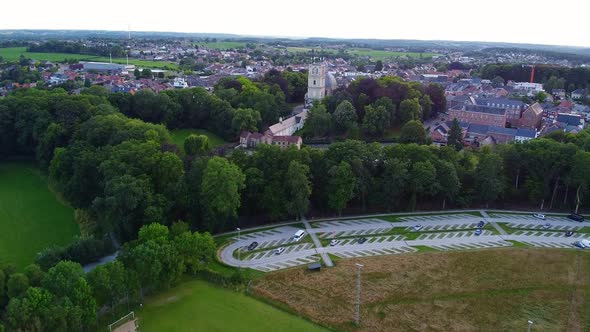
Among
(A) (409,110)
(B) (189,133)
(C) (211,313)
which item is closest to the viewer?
(C) (211,313)

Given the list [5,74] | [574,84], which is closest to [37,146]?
[5,74]

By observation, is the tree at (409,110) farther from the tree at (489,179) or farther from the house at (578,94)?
the house at (578,94)

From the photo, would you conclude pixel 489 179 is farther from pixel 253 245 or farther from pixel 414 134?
pixel 253 245

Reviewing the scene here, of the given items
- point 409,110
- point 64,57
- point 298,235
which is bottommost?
point 298,235

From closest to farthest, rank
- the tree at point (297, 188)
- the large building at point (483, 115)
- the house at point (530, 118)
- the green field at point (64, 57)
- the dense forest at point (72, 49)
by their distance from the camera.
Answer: the tree at point (297, 188), the large building at point (483, 115), the house at point (530, 118), the green field at point (64, 57), the dense forest at point (72, 49)

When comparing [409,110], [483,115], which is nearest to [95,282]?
→ [409,110]

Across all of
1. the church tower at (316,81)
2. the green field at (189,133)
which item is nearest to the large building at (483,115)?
the church tower at (316,81)

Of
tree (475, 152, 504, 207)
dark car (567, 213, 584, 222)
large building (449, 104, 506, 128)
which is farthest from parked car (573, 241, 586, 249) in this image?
large building (449, 104, 506, 128)

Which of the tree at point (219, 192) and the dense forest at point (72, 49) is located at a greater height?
the dense forest at point (72, 49)
